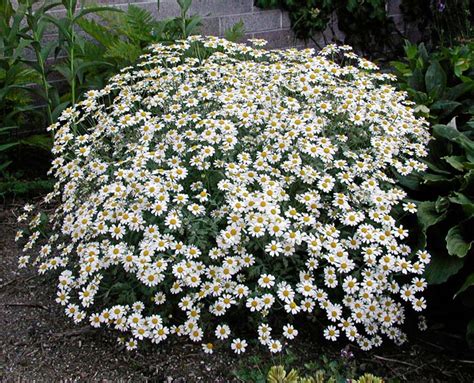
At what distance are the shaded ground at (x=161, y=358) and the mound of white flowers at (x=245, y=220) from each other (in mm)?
87

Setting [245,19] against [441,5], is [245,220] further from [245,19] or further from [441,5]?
[441,5]

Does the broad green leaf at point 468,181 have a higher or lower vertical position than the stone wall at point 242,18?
lower

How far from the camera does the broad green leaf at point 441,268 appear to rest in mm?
2682

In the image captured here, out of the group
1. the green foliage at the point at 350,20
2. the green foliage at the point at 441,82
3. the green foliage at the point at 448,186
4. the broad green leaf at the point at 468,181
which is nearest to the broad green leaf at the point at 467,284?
the green foliage at the point at 448,186

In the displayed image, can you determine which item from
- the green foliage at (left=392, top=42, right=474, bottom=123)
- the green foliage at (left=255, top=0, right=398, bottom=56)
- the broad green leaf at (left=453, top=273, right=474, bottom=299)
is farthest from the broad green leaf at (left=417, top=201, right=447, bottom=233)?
the green foliage at (left=255, top=0, right=398, bottom=56)

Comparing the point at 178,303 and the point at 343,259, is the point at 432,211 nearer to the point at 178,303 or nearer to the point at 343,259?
the point at 343,259

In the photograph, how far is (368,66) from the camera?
3.38 meters

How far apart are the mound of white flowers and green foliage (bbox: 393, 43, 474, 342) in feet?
0.37

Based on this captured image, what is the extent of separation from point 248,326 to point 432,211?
99cm

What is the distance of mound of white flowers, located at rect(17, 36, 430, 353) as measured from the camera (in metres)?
2.51

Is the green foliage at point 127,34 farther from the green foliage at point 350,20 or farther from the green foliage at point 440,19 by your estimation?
the green foliage at point 440,19

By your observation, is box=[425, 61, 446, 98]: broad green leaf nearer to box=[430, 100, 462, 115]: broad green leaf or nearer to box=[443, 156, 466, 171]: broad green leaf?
box=[430, 100, 462, 115]: broad green leaf

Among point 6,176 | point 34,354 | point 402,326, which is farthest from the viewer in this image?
point 6,176

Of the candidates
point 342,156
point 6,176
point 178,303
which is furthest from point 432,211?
point 6,176
